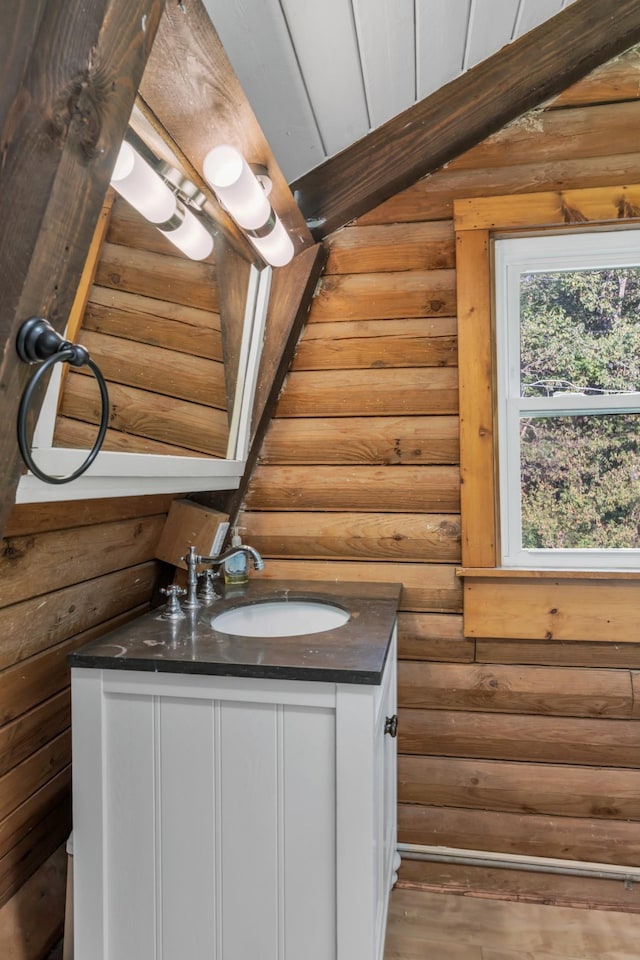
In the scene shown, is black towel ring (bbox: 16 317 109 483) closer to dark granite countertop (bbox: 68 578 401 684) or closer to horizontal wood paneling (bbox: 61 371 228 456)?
horizontal wood paneling (bbox: 61 371 228 456)

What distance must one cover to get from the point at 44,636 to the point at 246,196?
100 centimetres

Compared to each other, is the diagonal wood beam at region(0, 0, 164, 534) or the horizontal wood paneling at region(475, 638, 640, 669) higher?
the diagonal wood beam at region(0, 0, 164, 534)

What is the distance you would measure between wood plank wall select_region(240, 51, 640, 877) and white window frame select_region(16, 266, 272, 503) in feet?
0.87

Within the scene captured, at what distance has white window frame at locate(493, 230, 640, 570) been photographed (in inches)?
69.8

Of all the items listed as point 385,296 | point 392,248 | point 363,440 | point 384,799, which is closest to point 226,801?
point 384,799

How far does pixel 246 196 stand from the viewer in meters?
1.24

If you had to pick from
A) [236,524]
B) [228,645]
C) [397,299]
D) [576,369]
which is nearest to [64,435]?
[228,645]

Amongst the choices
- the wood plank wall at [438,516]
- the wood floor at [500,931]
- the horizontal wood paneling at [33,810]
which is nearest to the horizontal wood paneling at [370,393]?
the wood plank wall at [438,516]

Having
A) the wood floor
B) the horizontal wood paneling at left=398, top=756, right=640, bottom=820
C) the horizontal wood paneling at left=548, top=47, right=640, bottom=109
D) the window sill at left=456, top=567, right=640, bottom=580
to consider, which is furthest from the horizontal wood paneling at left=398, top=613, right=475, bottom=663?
the horizontal wood paneling at left=548, top=47, right=640, bottom=109

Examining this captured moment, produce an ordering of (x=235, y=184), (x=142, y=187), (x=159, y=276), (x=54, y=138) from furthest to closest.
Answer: (x=235, y=184)
(x=159, y=276)
(x=142, y=187)
(x=54, y=138)

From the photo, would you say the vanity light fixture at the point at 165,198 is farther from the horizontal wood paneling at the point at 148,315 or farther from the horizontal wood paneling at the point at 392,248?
the horizontal wood paneling at the point at 392,248

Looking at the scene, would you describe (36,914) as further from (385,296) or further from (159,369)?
(385,296)

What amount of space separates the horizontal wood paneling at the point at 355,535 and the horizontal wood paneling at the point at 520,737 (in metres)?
0.48

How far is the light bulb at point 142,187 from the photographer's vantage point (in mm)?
910
